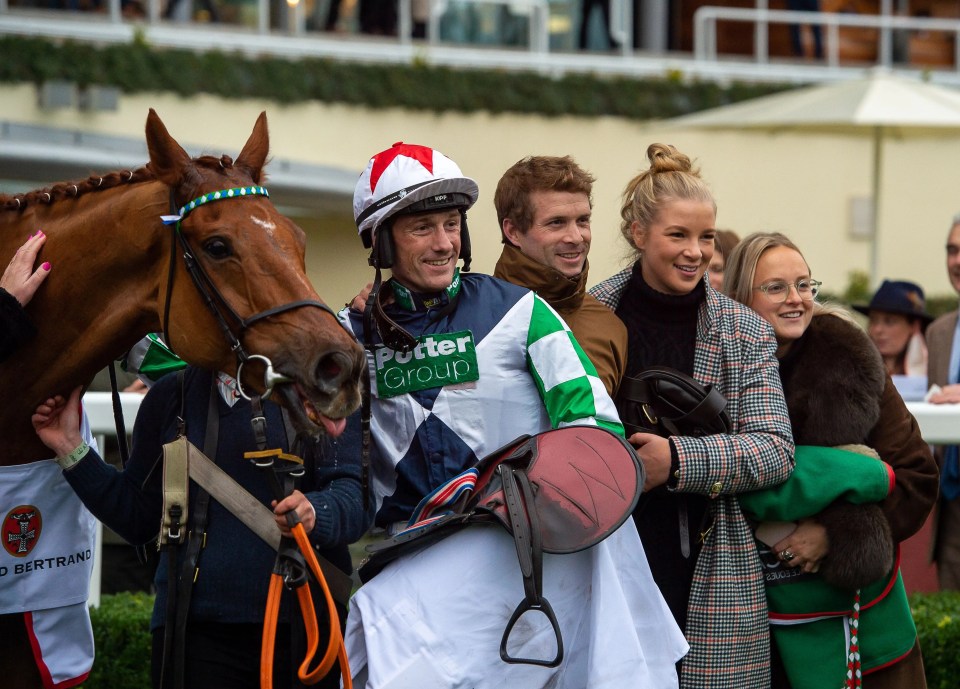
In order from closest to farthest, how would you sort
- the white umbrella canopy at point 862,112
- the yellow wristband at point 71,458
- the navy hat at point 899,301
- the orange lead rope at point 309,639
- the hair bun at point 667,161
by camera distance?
1. the orange lead rope at point 309,639
2. the yellow wristband at point 71,458
3. the hair bun at point 667,161
4. the navy hat at point 899,301
5. the white umbrella canopy at point 862,112

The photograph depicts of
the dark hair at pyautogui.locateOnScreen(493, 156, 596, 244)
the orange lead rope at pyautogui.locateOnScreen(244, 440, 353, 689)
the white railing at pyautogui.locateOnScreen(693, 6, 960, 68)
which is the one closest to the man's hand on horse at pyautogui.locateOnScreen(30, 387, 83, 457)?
the orange lead rope at pyautogui.locateOnScreen(244, 440, 353, 689)

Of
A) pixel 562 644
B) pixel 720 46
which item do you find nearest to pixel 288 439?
pixel 562 644

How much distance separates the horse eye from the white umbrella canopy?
22.3 feet

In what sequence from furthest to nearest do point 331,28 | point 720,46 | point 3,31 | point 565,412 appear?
point 720,46 → point 331,28 → point 3,31 → point 565,412

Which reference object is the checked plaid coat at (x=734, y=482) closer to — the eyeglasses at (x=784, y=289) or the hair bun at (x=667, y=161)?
the eyeglasses at (x=784, y=289)

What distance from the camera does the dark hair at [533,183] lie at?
10.7ft

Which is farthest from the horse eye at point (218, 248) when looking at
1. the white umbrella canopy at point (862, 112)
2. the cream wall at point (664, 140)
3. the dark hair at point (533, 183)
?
the cream wall at point (664, 140)

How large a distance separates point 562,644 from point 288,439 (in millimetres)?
728

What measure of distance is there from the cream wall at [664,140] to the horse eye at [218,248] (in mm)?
7380

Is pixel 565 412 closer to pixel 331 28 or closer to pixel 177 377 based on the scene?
pixel 177 377

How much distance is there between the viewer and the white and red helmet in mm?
2770

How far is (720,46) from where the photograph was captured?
15.5 meters

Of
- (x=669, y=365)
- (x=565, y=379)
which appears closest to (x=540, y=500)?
(x=565, y=379)

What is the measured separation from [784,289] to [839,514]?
2.02 ft
